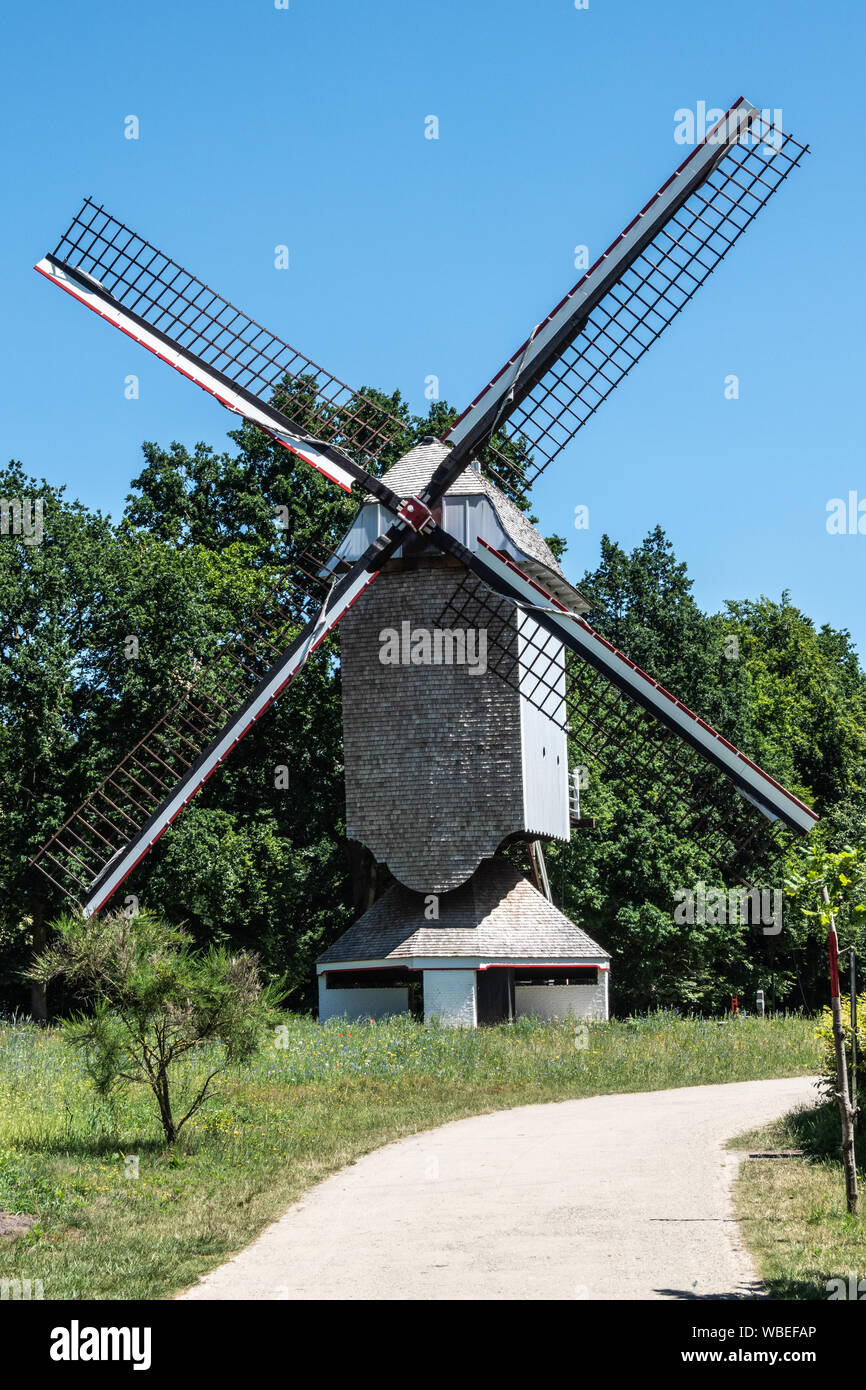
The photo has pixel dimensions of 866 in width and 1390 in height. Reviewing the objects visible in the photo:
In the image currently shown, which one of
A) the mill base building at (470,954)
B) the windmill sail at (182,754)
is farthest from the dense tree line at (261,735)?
the mill base building at (470,954)

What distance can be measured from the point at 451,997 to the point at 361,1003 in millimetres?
2904

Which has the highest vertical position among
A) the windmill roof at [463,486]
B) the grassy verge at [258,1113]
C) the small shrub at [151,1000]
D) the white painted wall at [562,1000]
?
the windmill roof at [463,486]

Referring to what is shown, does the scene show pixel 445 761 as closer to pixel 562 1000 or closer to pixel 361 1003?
pixel 361 1003

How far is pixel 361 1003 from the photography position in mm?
30359

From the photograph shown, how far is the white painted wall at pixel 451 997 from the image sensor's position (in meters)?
28.1

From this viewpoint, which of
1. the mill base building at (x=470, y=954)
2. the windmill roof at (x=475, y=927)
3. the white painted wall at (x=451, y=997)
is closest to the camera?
the white painted wall at (x=451, y=997)

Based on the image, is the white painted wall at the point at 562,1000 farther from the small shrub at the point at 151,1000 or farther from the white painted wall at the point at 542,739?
the small shrub at the point at 151,1000

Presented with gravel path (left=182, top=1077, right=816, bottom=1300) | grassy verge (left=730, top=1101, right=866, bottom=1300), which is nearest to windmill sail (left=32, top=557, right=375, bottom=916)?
gravel path (left=182, top=1077, right=816, bottom=1300)

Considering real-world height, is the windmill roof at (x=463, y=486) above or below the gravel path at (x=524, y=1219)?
above

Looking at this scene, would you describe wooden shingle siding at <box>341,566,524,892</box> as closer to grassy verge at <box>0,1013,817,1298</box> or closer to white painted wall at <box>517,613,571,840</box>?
white painted wall at <box>517,613,571,840</box>

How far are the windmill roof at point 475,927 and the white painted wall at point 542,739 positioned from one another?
1.49 m

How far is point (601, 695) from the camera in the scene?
94.5 ft
